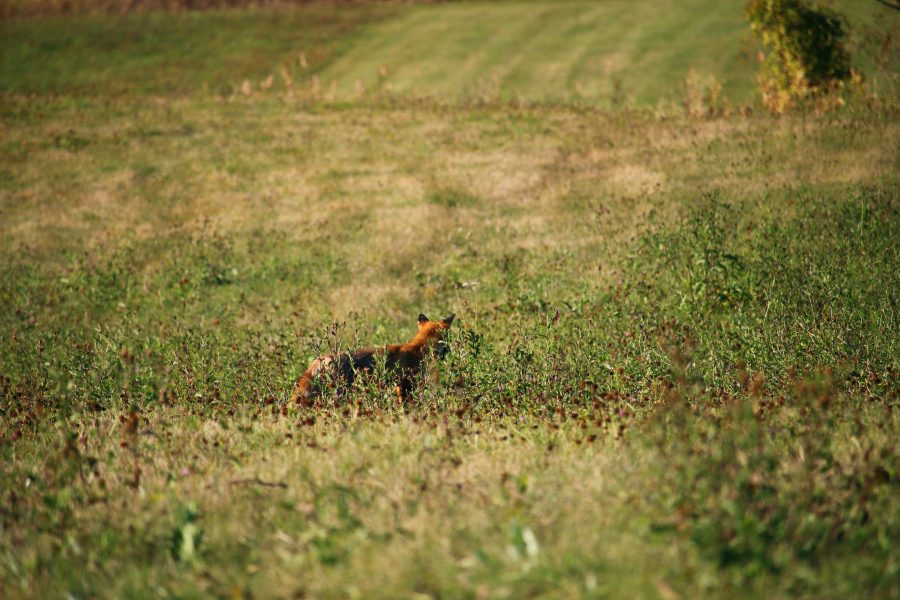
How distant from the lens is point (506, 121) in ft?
79.0

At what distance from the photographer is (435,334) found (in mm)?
8281

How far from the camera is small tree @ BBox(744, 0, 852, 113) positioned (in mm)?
19797

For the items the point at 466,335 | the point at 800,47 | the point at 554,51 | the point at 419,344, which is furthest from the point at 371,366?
the point at 554,51

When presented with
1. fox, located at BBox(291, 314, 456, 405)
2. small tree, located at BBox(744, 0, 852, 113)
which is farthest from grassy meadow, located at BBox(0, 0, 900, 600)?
small tree, located at BBox(744, 0, 852, 113)

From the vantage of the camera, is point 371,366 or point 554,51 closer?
point 371,366

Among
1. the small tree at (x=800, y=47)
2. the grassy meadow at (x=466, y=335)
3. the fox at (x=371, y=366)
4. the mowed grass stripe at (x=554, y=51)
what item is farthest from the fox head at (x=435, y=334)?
the mowed grass stripe at (x=554, y=51)

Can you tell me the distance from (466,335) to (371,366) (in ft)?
3.88

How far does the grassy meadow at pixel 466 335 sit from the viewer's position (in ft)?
11.0

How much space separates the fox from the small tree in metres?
16.4

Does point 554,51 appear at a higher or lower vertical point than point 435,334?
higher

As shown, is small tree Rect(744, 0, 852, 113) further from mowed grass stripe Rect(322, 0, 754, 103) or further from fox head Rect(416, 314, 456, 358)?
fox head Rect(416, 314, 456, 358)

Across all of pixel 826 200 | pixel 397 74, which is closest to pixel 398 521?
pixel 826 200

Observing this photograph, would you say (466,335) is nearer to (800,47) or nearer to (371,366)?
(371,366)

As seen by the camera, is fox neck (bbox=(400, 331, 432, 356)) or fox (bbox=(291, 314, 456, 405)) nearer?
fox (bbox=(291, 314, 456, 405))
